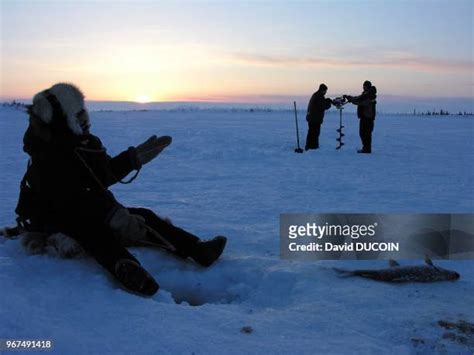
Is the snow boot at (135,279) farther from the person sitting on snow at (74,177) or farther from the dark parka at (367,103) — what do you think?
the dark parka at (367,103)

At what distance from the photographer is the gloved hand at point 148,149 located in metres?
3.89

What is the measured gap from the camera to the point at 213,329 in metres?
2.87

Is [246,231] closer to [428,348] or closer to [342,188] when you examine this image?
[428,348]

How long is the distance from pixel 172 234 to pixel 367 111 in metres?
9.79

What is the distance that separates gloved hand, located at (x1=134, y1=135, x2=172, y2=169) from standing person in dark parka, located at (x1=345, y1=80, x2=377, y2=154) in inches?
380

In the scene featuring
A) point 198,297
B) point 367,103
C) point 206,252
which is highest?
point 367,103

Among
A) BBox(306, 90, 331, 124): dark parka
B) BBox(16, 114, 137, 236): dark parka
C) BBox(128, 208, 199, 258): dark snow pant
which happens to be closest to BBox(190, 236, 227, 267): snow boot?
BBox(128, 208, 199, 258): dark snow pant

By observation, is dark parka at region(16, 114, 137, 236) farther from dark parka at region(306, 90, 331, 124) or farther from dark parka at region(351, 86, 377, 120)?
dark parka at region(306, 90, 331, 124)

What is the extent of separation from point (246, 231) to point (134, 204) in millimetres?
2140

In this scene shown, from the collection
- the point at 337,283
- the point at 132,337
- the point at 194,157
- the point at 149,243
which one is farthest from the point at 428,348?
the point at 194,157

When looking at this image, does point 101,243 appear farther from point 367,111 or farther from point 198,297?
point 367,111

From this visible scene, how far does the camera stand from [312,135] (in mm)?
13789

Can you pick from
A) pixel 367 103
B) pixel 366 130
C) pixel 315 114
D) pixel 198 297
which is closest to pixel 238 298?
pixel 198 297

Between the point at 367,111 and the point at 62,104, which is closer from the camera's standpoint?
the point at 62,104
